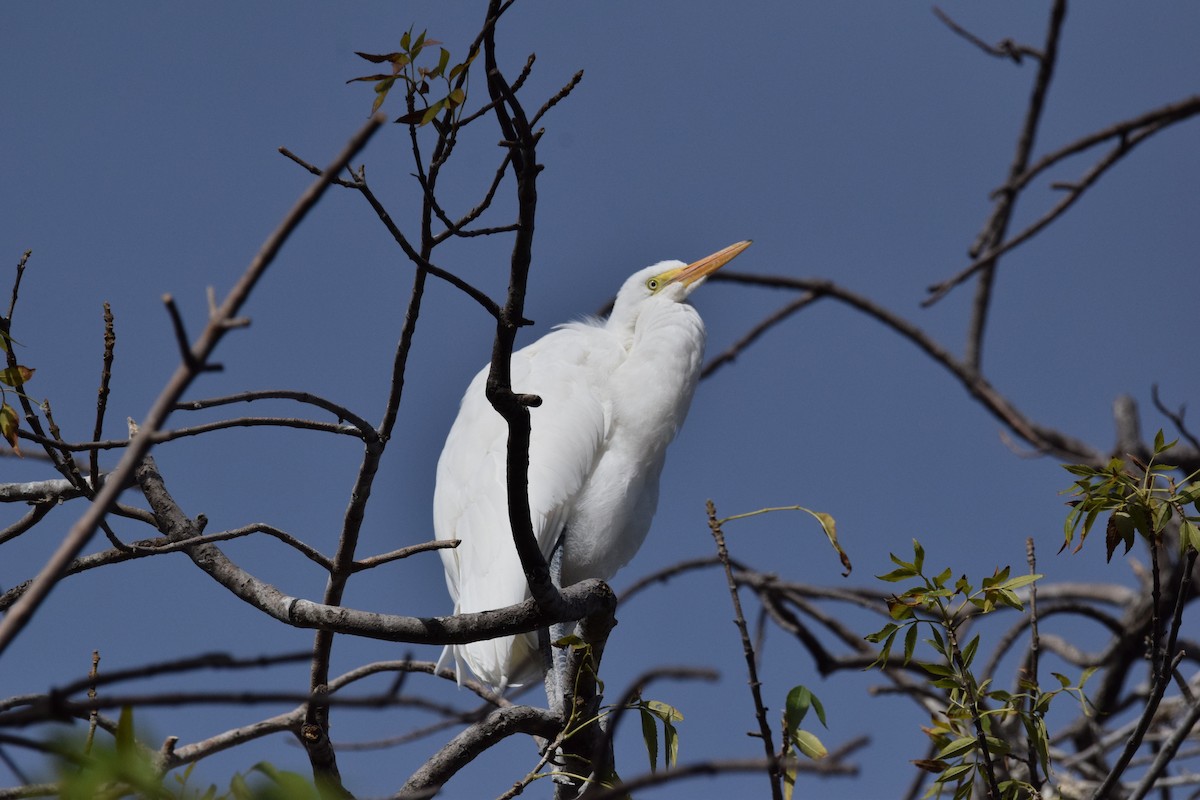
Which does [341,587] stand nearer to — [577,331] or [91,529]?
[91,529]

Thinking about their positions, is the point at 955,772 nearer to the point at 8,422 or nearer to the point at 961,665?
the point at 961,665

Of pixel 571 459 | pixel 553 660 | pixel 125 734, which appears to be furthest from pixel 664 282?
pixel 125 734

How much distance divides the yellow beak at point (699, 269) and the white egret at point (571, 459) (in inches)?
9.6

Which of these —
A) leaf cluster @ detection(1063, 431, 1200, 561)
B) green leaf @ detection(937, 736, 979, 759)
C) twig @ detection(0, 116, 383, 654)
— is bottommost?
twig @ detection(0, 116, 383, 654)

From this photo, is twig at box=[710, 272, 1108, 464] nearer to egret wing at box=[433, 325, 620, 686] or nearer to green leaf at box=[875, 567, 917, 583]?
egret wing at box=[433, 325, 620, 686]

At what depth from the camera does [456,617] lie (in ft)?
6.17

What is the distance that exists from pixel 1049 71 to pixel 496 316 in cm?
277

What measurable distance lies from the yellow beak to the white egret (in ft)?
0.80

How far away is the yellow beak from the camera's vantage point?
16.2ft

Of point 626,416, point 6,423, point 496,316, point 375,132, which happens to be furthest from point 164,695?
point 626,416

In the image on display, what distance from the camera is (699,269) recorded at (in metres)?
4.98

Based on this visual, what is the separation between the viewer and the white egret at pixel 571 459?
3.88 m

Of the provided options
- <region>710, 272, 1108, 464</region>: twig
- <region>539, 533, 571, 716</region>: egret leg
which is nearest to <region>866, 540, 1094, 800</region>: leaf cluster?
<region>539, 533, 571, 716</region>: egret leg

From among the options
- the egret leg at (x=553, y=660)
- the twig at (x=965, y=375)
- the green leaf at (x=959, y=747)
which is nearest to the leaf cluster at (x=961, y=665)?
the green leaf at (x=959, y=747)
